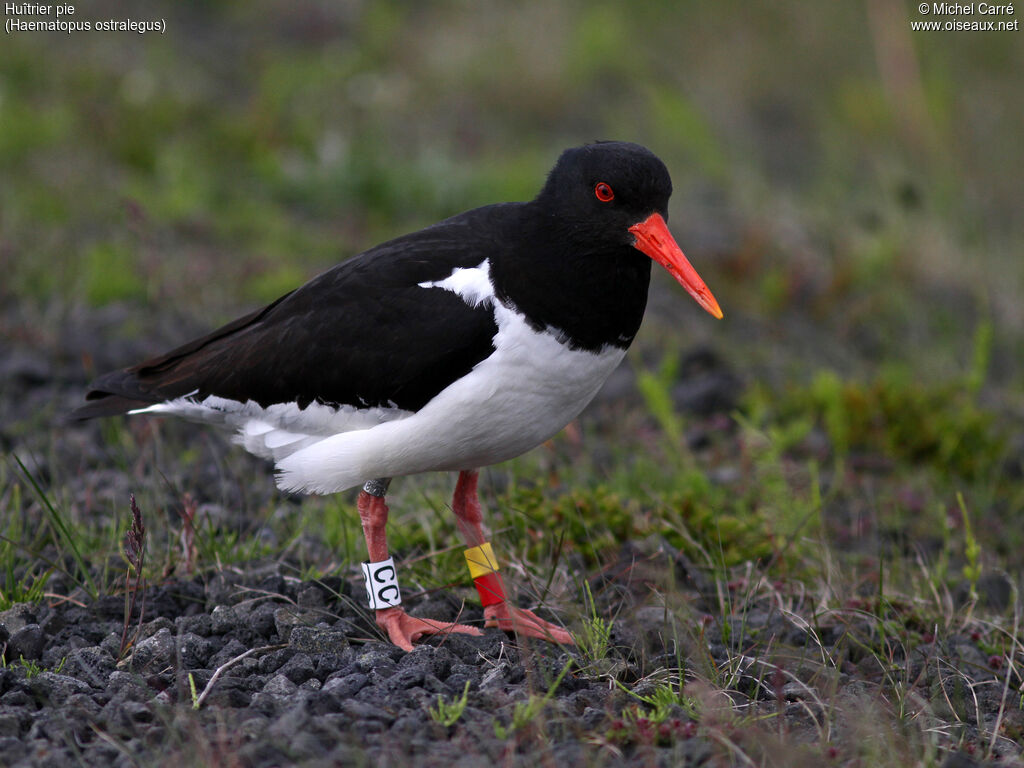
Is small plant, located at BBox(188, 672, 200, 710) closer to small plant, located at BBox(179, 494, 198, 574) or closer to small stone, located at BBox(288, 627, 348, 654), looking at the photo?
small stone, located at BBox(288, 627, 348, 654)

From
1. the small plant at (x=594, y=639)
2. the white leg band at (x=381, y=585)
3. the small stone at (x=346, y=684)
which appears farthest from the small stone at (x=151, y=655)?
the small plant at (x=594, y=639)

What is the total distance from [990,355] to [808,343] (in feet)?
4.77

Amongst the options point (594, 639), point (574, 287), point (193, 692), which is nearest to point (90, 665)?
point (193, 692)

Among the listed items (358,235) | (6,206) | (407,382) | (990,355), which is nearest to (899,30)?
(990,355)

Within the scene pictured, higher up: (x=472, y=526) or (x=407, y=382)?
(x=407, y=382)

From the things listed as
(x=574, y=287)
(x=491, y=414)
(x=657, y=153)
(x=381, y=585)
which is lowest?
(x=381, y=585)

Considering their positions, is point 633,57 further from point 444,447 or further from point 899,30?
point 444,447

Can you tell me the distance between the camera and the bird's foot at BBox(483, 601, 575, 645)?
4340 mm

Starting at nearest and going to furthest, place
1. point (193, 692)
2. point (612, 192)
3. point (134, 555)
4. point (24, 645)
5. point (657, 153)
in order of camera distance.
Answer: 1. point (193, 692)
2. point (134, 555)
3. point (24, 645)
4. point (612, 192)
5. point (657, 153)

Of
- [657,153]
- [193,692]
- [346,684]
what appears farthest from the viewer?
[657,153]

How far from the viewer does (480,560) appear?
4641 millimetres

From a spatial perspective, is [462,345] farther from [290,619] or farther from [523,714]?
[523,714]

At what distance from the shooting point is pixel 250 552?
4.84 metres

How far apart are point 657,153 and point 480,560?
759cm
